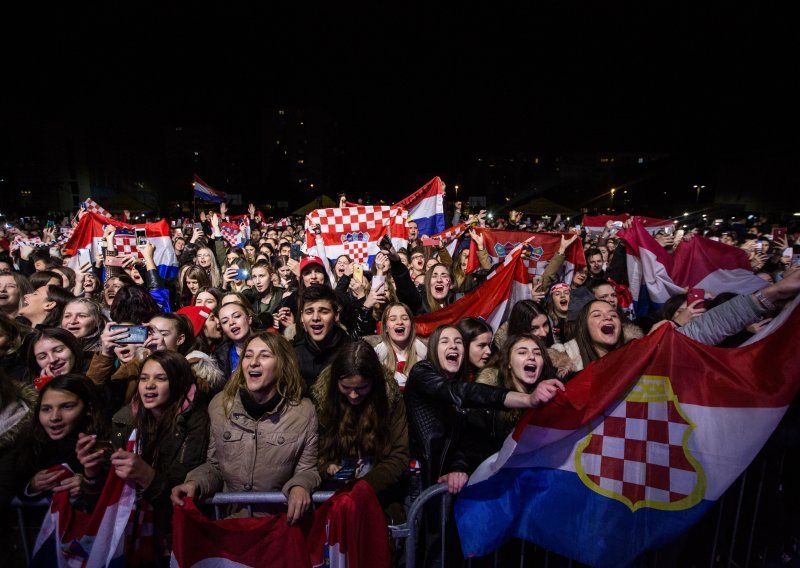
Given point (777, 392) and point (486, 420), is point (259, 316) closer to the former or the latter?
point (486, 420)

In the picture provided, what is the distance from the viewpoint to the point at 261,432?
2.84 m

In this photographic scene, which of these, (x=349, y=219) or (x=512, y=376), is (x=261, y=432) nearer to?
(x=512, y=376)

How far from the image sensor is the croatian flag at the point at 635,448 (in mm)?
2473

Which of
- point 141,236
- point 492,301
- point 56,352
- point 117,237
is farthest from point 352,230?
point 56,352

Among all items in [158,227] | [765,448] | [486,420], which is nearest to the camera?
[765,448]

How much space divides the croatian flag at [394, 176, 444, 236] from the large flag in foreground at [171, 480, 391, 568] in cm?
855

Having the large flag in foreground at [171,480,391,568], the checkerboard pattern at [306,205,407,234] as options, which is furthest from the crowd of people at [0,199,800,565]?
the checkerboard pattern at [306,205,407,234]

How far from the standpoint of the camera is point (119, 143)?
78500 millimetres

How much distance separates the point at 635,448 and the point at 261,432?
90.8 inches

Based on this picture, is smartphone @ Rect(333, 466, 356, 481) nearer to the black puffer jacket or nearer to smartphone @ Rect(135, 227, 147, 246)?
the black puffer jacket

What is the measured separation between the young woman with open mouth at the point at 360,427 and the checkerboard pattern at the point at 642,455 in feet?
4.05

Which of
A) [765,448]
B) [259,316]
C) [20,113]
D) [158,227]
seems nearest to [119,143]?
[20,113]

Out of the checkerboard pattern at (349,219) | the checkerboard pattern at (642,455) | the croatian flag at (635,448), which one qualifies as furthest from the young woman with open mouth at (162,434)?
the checkerboard pattern at (349,219)

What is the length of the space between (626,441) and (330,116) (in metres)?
107
